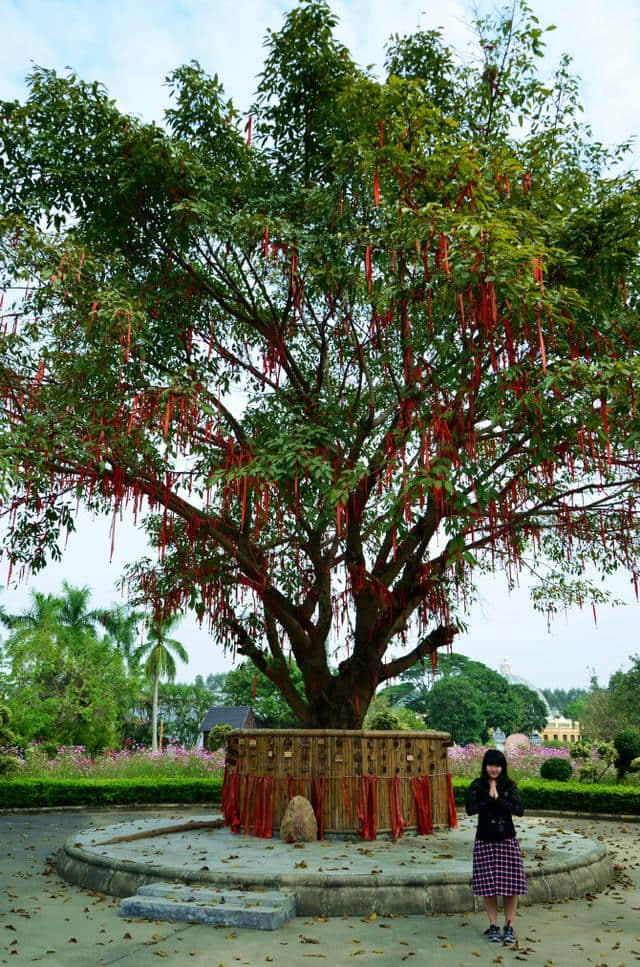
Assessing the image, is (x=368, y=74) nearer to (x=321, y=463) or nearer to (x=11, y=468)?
(x=321, y=463)

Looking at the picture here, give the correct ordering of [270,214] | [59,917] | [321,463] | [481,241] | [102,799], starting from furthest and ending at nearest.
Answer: [102,799]
[270,214]
[321,463]
[481,241]
[59,917]

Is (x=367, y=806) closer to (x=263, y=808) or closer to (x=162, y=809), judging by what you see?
(x=263, y=808)

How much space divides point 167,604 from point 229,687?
40431 mm

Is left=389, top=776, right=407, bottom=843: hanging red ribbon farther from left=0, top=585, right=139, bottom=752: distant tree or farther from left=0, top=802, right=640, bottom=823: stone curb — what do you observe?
left=0, top=585, right=139, bottom=752: distant tree

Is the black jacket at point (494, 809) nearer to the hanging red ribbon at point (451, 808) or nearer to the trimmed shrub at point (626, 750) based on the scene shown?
the hanging red ribbon at point (451, 808)

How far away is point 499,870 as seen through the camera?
6082mm

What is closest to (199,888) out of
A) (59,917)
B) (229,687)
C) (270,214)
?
(59,917)

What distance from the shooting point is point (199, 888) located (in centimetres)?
712

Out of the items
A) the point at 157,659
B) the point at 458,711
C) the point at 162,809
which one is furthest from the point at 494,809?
the point at 458,711

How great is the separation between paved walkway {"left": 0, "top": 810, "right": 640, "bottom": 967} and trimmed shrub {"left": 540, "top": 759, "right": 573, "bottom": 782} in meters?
12.4

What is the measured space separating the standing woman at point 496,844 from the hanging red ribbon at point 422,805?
13.9ft

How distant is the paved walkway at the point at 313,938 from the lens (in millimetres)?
5531

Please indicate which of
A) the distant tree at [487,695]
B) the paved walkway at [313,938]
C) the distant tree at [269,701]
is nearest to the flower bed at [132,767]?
the paved walkway at [313,938]

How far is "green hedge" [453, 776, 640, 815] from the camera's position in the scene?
16328mm
